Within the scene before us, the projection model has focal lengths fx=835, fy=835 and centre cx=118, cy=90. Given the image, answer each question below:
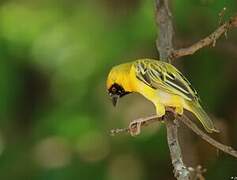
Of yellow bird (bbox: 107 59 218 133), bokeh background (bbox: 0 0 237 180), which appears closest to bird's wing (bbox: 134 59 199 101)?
yellow bird (bbox: 107 59 218 133)

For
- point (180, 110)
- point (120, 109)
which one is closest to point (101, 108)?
point (120, 109)

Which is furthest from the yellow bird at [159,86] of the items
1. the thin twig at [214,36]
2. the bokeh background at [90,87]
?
the bokeh background at [90,87]

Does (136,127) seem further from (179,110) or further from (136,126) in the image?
(179,110)

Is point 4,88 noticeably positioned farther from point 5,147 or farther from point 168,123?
point 168,123

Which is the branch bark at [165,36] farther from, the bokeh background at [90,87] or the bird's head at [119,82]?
the bokeh background at [90,87]

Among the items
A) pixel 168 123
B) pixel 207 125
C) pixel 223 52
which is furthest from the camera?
pixel 223 52

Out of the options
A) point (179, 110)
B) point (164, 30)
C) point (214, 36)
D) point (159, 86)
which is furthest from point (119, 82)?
point (214, 36)
